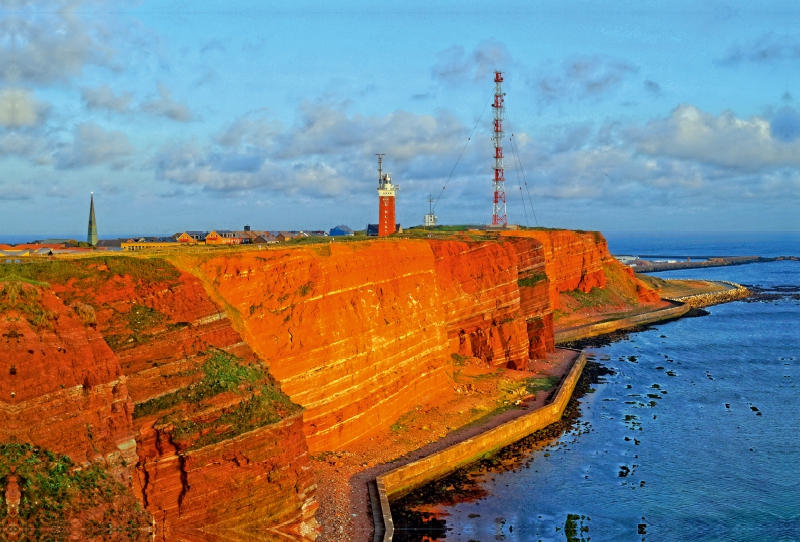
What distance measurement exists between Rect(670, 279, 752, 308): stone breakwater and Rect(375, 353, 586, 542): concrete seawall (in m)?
70.7

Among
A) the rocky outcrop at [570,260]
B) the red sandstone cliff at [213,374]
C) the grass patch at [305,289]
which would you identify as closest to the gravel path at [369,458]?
the red sandstone cliff at [213,374]

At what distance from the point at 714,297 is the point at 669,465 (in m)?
Result: 87.1

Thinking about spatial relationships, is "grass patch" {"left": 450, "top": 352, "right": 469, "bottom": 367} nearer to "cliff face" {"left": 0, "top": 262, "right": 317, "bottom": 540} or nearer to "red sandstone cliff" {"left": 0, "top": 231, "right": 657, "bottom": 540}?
"red sandstone cliff" {"left": 0, "top": 231, "right": 657, "bottom": 540}

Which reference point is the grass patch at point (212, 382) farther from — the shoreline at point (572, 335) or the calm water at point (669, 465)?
the calm water at point (669, 465)

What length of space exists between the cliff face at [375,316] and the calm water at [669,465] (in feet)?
26.7

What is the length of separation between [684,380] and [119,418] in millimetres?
51646

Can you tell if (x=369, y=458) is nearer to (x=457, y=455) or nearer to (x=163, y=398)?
(x=457, y=455)

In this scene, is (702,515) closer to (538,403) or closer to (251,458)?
(538,403)

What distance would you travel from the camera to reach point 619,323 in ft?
303

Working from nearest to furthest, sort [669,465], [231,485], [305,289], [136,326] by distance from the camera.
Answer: [231,485]
[136,326]
[305,289]
[669,465]

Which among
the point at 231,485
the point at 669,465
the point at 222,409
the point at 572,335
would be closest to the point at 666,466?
the point at 669,465

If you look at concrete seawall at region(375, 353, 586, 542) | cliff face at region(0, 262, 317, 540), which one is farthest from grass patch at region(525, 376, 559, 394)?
cliff face at region(0, 262, 317, 540)

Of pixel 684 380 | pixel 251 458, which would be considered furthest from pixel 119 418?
pixel 684 380

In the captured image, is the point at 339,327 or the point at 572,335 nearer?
the point at 339,327
